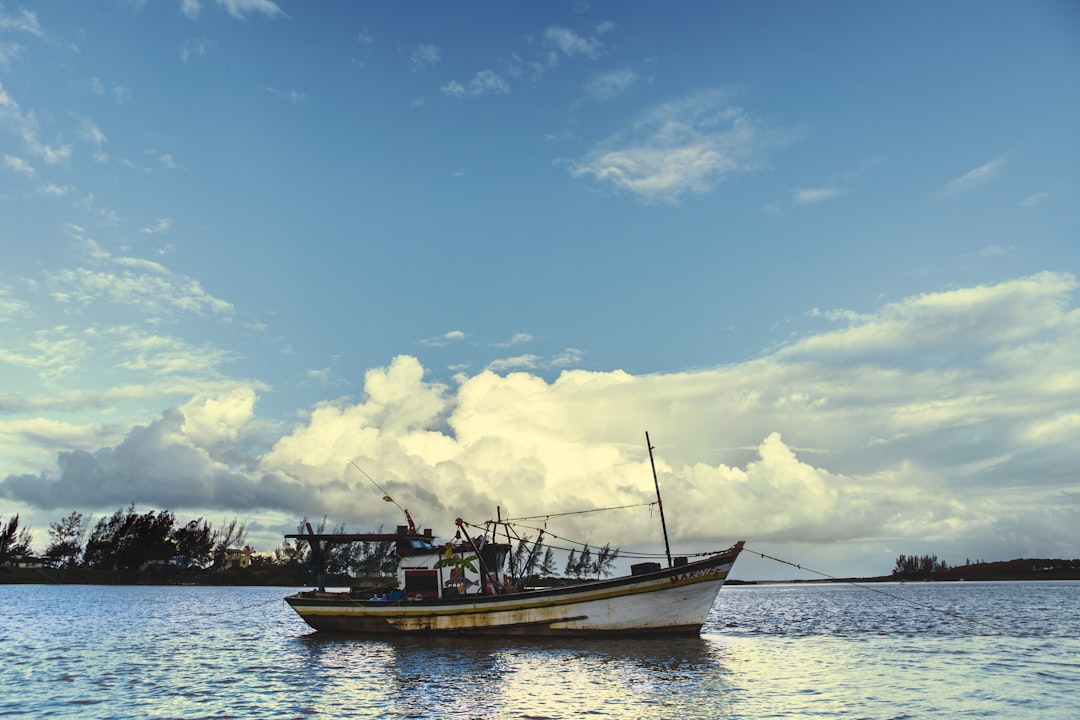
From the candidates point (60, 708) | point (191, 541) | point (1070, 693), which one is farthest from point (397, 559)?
point (191, 541)

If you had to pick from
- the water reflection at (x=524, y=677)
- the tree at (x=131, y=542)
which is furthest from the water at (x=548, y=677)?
the tree at (x=131, y=542)

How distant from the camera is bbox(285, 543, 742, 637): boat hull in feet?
117

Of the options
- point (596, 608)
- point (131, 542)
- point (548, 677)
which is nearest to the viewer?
point (548, 677)

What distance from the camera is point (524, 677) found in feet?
91.5

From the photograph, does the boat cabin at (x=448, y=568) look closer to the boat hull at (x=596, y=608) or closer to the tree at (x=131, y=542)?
the boat hull at (x=596, y=608)

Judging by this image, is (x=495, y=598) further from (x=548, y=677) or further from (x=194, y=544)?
(x=194, y=544)

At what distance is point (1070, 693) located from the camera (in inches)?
963

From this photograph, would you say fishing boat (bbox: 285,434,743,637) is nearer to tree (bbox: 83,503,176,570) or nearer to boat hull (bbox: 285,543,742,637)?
boat hull (bbox: 285,543,742,637)

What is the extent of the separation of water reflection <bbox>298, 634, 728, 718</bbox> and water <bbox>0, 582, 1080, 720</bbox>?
0.09 metres

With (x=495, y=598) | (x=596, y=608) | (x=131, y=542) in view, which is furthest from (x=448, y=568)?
(x=131, y=542)

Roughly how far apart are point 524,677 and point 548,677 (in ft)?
3.04

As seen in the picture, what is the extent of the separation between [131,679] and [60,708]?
6.09 meters

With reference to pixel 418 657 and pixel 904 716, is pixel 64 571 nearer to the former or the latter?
pixel 418 657

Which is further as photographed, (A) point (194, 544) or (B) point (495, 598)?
(A) point (194, 544)
